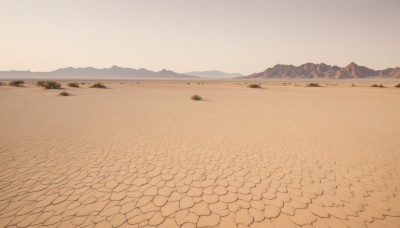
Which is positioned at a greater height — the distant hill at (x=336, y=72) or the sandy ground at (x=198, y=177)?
the distant hill at (x=336, y=72)

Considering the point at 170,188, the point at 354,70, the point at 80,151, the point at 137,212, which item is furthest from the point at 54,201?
the point at 354,70

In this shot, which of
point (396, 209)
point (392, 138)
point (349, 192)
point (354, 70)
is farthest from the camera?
point (354, 70)

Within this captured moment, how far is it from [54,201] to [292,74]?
209896 mm

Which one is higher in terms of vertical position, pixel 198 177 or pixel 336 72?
pixel 336 72

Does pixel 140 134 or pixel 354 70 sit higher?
pixel 354 70

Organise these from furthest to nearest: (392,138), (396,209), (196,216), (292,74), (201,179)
→ (292,74) → (392,138) → (201,179) → (396,209) → (196,216)

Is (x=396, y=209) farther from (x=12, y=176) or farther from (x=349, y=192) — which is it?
(x=12, y=176)

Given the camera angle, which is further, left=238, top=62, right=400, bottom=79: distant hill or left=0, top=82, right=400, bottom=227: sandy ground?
left=238, top=62, right=400, bottom=79: distant hill

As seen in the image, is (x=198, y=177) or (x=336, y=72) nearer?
(x=198, y=177)

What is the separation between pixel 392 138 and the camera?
7273 mm

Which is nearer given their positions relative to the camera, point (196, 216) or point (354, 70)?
point (196, 216)

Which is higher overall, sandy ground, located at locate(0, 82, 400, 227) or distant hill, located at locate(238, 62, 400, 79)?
distant hill, located at locate(238, 62, 400, 79)

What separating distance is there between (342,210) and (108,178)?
14.9 feet

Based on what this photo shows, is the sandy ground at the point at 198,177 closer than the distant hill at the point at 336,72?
Yes
